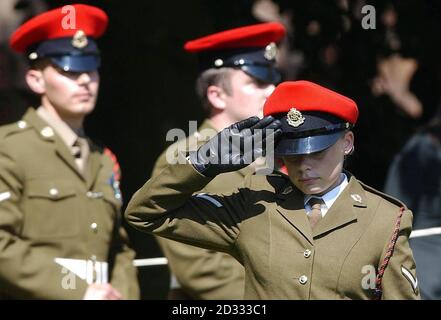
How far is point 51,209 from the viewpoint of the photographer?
6.48m

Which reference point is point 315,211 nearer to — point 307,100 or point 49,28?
point 307,100

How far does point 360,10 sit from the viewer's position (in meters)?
8.12

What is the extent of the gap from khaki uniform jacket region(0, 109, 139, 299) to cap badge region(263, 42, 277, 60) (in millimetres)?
965

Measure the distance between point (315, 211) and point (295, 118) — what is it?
35 centimetres

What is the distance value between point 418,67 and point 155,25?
157 cm

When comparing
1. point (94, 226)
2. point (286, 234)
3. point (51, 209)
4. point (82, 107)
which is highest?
point (82, 107)

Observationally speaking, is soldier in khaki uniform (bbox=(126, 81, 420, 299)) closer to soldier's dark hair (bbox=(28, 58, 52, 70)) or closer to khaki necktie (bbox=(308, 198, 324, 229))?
khaki necktie (bbox=(308, 198, 324, 229))

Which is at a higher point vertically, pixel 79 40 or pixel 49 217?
pixel 79 40

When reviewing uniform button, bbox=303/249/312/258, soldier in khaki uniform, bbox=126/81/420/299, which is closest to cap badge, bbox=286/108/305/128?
soldier in khaki uniform, bbox=126/81/420/299

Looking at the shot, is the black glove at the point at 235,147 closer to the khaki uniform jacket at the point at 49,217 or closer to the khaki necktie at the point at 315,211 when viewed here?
the khaki necktie at the point at 315,211

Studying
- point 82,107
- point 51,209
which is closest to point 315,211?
point 51,209

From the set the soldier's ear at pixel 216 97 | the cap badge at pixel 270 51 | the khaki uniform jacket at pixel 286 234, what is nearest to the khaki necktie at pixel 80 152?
the soldier's ear at pixel 216 97

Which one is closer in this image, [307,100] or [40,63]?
[307,100]
